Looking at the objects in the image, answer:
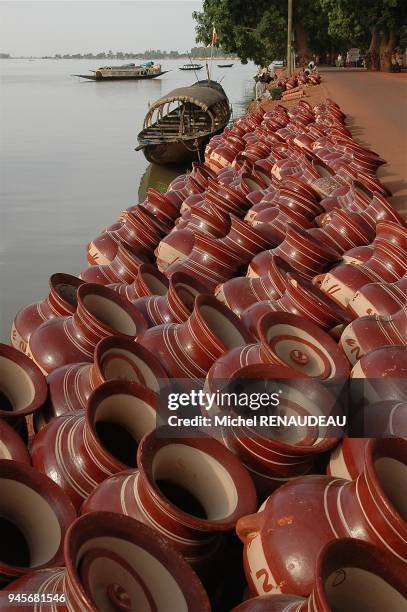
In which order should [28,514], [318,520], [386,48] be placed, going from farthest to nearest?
[386,48], [28,514], [318,520]

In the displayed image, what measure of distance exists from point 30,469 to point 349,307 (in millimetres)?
2569

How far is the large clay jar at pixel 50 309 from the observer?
4.32m

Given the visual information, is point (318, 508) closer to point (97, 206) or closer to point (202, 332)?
point (202, 332)

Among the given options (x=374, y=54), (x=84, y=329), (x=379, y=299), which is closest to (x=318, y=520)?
(x=84, y=329)

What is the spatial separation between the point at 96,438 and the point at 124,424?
285 mm

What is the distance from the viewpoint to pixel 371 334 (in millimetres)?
3598

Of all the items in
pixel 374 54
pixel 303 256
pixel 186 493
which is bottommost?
pixel 186 493

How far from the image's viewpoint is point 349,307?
167 inches

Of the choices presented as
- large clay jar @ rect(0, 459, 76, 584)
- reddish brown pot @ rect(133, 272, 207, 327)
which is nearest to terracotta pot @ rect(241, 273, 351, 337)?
reddish brown pot @ rect(133, 272, 207, 327)

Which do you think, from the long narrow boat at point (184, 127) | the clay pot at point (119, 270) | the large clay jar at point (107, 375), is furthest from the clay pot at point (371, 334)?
the long narrow boat at point (184, 127)

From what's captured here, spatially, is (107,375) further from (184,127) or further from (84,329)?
(184,127)

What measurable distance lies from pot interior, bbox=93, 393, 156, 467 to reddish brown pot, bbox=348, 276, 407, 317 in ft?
6.01

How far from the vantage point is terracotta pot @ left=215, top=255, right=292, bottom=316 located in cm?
428

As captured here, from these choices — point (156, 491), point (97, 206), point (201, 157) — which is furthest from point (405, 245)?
point (201, 157)
